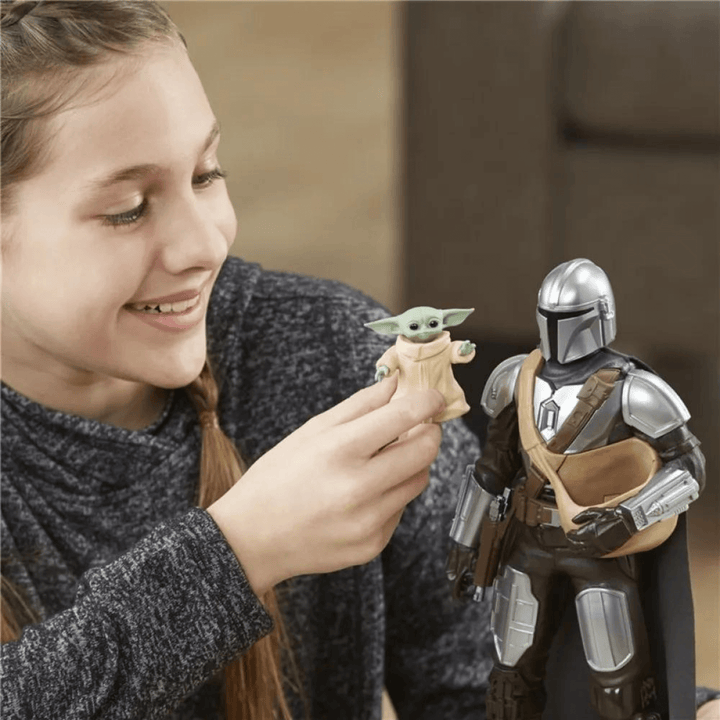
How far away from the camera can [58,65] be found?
83 centimetres

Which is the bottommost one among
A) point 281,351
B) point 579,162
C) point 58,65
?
point 579,162

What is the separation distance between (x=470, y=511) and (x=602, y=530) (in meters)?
0.10

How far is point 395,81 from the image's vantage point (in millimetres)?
3422

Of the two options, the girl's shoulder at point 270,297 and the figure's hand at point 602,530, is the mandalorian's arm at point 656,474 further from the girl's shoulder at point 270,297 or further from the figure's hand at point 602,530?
the girl's shoulder at point 270,297

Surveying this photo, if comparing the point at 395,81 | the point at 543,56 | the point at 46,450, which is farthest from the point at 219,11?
the point at 46,450

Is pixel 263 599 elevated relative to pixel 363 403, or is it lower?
lower

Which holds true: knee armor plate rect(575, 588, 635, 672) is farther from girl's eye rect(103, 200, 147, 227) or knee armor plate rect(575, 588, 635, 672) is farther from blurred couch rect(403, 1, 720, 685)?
blurred couch rect(403, 1, 720, 685)

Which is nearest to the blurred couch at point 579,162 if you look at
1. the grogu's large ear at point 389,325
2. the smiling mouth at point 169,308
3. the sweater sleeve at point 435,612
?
the sweater sleeve at point 435,612

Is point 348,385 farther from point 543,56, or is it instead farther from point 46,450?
point 543,56

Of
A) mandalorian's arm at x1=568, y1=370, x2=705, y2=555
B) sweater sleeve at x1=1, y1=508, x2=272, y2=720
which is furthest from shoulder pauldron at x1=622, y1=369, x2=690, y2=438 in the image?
sweater sleeve at x1=1, y1=508, x2=272, y2=720

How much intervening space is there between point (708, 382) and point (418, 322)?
5.76 ft

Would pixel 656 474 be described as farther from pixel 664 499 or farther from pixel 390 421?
pixel 390 421

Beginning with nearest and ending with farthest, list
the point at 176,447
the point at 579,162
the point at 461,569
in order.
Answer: the point at 461,569, the point at 176,447, the point at 579,162

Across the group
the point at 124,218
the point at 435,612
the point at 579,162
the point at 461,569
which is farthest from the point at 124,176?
the point at 579,162
